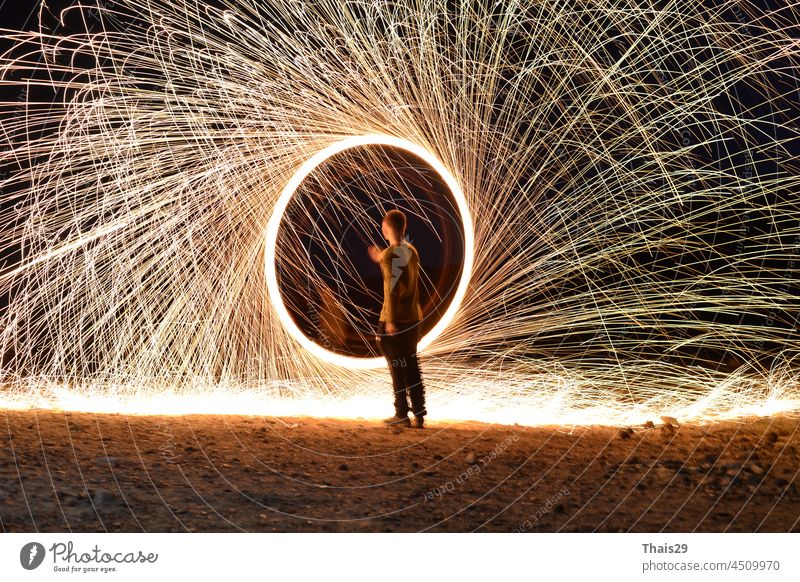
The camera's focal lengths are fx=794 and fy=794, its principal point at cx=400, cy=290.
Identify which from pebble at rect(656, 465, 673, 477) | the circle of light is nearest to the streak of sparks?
the circle of light

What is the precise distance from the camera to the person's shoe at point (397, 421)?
20.4 ft

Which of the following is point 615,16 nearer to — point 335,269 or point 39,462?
point 335,269

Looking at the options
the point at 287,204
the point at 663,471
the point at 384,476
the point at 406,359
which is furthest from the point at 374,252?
the point at 663,471

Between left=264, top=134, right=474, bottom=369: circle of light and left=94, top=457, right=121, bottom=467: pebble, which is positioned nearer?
left=94, top=457, right=121, bottom=467: pebble

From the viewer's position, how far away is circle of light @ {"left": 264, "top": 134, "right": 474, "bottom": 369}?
6.72m

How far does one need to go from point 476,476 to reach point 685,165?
4.35m

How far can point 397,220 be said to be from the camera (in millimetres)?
6176

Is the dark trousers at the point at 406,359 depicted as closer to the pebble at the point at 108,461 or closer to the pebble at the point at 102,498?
the pebble at the point at 108,461

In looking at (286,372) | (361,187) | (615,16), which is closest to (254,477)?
(286,372)

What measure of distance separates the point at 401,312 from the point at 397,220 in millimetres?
716

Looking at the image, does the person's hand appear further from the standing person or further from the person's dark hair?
the person's dark hair

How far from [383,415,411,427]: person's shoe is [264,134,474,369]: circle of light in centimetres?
70

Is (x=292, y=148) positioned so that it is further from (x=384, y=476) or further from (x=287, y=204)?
(x=384, y=476)

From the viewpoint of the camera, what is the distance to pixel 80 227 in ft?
24.2
